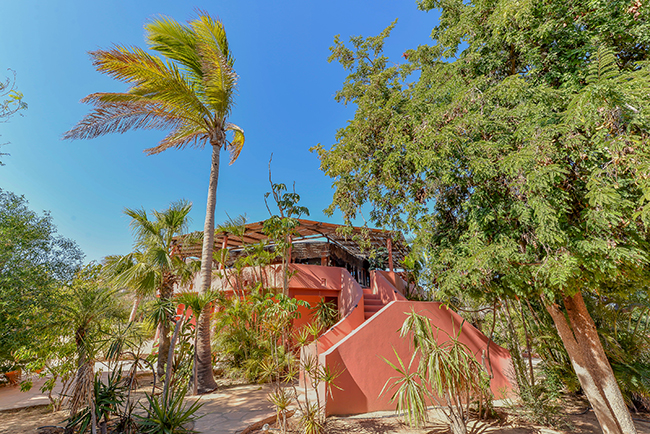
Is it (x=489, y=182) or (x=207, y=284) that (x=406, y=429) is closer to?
(x=489, y=182)

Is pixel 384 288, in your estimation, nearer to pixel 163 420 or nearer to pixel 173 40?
pixel 163 420

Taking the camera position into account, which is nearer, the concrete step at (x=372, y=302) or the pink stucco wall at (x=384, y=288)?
the concrete step at (x=372, y=302)

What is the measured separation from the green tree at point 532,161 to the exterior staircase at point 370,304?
3117 mm

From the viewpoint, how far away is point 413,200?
7.20 m

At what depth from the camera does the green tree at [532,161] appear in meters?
3.93

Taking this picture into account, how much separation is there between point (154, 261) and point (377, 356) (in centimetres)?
682

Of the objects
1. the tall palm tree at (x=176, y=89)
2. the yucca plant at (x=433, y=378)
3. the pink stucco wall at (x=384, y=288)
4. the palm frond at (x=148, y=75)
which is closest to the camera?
the yucca plant at (x=433, y=378)

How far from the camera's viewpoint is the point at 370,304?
31.9 ft

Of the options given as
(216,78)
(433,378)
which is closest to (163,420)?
(433,378)

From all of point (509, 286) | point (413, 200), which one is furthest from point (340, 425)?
point (413, 200)

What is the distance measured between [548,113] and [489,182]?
1.43 m

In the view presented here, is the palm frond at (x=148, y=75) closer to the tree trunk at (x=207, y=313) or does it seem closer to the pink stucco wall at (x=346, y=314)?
the tree trunk at (x=207, y=313)

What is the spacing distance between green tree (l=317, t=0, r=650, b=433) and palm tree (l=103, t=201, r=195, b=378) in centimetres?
595

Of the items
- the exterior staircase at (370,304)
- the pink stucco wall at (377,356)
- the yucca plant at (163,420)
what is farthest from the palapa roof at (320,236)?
the yucca plant at (163,420)
